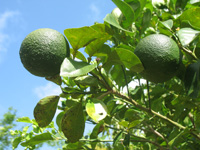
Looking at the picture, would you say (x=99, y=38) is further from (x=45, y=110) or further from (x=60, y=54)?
(x=45, y=110)

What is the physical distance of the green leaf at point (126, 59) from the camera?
2.98 ft

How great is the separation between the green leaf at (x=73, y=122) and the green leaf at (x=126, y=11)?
0.40 meters

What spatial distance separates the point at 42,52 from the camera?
90 centimetres

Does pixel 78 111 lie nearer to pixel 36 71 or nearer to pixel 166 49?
pixel 36 71

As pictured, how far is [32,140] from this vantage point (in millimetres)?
1421

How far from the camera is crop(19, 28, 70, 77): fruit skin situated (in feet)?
2.93

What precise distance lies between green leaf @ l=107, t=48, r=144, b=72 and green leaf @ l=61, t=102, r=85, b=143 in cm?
24

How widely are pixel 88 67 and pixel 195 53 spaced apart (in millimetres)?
653

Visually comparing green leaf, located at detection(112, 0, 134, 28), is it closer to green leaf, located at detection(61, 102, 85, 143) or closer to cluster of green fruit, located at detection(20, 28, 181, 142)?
cluster of green fruit, located at detection(20, 28, 181, 142)

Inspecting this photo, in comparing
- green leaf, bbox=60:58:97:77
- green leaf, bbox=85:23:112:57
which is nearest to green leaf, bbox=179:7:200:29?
green leaf, bbox=85:23:112:57

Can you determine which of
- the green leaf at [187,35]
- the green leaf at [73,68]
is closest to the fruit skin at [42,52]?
the green leaf at [73,68]

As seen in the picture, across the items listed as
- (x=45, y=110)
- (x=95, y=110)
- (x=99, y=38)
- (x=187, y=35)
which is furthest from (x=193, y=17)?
(x=45, y=110)

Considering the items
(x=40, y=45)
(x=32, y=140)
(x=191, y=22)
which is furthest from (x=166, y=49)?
(x=32, y=140)

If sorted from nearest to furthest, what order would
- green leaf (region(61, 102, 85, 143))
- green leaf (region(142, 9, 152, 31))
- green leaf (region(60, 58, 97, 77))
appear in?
green leaf (region(60, 58, 97, 77)) < green leaf (region(61, 102, 85, 143)) < green leaf (region(142, 9, 152, 31))
